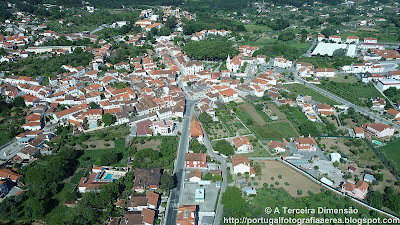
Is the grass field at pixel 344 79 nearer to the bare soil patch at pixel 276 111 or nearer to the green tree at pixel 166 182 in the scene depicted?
the bare soil patch at pixel 276 111

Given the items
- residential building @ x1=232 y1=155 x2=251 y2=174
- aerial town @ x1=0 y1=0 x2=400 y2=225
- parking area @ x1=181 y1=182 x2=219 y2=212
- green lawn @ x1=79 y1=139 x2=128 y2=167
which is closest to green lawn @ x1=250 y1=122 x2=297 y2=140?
aerial town @ x1=0 y1=0 x2=400 y2=225

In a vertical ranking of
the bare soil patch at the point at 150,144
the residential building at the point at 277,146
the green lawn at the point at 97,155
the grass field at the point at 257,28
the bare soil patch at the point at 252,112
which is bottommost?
the grass field at the point at 257,28

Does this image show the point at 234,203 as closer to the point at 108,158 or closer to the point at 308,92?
the point at 108,158

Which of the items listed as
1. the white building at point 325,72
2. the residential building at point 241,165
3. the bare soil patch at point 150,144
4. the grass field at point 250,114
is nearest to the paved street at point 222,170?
the residential building at point 241,165

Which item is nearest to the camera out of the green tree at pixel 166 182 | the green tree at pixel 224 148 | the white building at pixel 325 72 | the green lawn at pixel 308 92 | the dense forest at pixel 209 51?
the green tree at pixel 166 182

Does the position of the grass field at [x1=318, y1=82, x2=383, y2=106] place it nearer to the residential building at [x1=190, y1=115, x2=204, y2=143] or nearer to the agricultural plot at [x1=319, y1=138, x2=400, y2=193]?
the agricultural plot at [x1=319, y1=138, x2=400, y2=193]

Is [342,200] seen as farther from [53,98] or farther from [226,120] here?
[53,98]

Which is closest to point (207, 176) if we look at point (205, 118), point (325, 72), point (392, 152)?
point (205, 118)

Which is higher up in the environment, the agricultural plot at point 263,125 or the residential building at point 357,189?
the residential building at point 357,189
